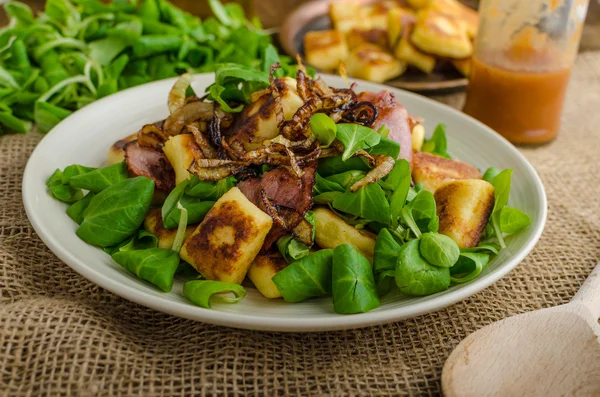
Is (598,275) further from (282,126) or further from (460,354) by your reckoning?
(282,126)

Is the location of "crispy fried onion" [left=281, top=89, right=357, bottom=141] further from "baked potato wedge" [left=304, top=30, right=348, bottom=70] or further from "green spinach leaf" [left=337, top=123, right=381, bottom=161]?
"baked potato wedge" [left=304, top=30, right=348, bottom=70]

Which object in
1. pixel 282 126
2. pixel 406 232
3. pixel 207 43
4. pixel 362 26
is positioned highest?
pixel 282 126

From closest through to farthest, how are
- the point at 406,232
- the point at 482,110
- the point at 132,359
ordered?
the point at 132,359, the point at 406,232, the point at 482,110

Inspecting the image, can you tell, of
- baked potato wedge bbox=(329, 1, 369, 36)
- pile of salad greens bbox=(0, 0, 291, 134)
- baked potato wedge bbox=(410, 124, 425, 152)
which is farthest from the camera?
baked potato wedge bbox=(329, 1, 369, 36)

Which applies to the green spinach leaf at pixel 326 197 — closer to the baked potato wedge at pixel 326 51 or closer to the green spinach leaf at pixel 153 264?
the green spinach leaf at pixel 153 264

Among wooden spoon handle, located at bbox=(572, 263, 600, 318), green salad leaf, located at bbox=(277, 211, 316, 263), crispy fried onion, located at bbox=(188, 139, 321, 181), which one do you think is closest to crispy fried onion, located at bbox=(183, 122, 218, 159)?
crispy fried onion, located at bbox=(188, 139, 321, 181)

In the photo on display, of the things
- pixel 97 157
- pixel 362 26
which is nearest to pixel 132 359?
pixel 97 157

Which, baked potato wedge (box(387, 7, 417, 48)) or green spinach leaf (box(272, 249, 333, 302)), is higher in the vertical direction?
green spinach leaf (box(272, 249, 333, 302))
